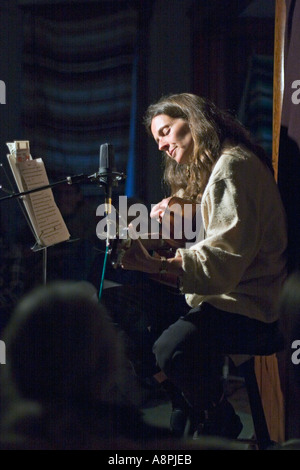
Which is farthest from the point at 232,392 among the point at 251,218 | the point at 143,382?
the point at 251,218

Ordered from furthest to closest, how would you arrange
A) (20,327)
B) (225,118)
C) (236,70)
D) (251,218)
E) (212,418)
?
1. (236,70)
2. (20,327)
3. (225,118)
4. (212,418)
5. (251,218)

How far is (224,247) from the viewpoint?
1527 mm

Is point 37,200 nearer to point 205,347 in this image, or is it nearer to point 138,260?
point 138,260

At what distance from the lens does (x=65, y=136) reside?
392 centimetres

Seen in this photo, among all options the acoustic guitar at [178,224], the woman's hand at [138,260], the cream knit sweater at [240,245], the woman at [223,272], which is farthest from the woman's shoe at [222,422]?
the acoustic guitar at [178,224]

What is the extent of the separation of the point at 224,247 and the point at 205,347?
0.29 metres

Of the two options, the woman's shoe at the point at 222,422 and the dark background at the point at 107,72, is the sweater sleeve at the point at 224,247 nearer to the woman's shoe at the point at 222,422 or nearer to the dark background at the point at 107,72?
the woman's shoe at the point at 222,422

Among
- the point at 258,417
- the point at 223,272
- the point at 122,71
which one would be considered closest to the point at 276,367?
the point at 258,417

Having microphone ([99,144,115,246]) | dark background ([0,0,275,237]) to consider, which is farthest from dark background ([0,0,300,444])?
microphone ([99,144,115,246])

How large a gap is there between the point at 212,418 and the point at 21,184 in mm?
965

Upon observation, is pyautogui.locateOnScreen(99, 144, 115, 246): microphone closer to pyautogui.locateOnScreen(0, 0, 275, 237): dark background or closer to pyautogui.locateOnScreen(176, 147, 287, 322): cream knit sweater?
pyautogui.locateOnScreen(176, 147, 287, 322): cream knit sweater

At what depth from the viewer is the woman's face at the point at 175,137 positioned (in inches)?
74.5

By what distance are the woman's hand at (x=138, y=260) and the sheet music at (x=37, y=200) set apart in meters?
0.47
